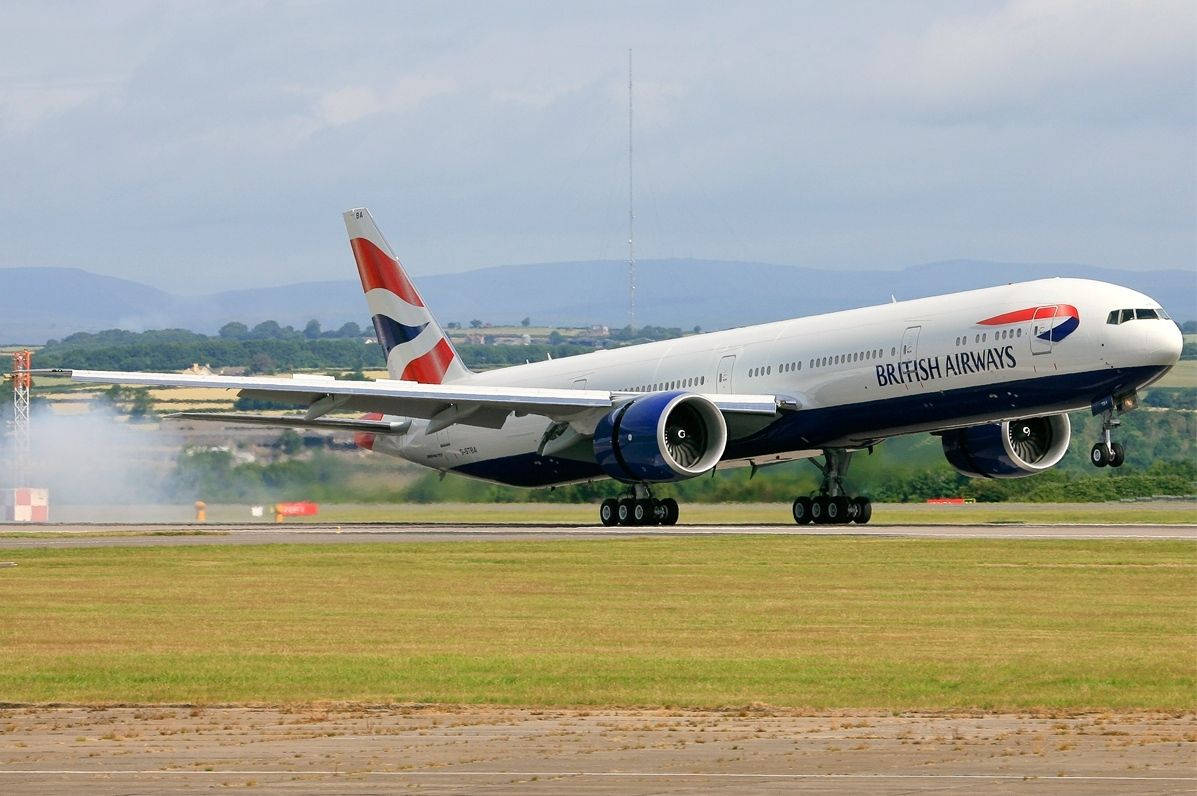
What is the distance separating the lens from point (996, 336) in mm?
42562

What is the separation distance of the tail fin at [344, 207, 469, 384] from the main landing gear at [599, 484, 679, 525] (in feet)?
Answer: 32.2

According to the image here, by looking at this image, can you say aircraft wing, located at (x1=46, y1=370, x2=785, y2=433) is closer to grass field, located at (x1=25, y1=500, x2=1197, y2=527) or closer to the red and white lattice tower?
grass field, located at (x1=25, y1=500, x2=1197, y2=527)

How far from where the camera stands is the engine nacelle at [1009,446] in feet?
160

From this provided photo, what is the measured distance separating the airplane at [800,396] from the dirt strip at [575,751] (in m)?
24.9

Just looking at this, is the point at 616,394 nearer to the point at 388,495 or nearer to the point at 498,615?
the point at 388,495

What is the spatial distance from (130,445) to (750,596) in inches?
1519

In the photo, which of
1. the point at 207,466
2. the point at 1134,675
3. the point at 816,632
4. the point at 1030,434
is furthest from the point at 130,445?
the point at 1134,675

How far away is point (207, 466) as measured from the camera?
60.0 metres

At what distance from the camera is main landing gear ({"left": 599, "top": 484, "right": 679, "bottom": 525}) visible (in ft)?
161

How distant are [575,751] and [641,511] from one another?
34.3 m

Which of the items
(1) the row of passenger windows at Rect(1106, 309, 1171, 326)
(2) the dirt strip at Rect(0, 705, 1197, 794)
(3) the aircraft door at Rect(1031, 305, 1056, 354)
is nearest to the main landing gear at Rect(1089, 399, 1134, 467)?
(3) the aircraft door at Rect(1031, 305, 1056, 354)

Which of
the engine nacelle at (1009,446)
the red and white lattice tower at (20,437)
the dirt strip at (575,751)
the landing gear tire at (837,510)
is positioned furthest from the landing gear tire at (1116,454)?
the red and white lattice tower at (20,437)

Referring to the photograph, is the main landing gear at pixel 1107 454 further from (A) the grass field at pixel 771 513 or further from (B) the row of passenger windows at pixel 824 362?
(A) the grass field at pixel 771 513

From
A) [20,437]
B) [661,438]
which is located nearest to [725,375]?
[661,438]
